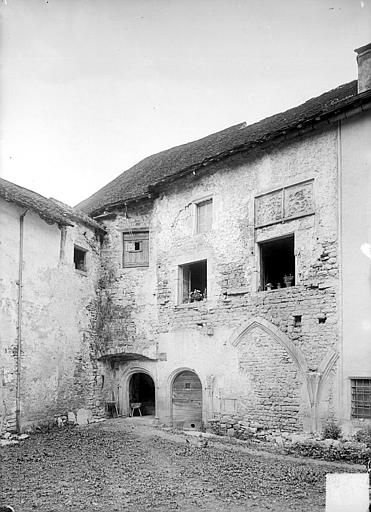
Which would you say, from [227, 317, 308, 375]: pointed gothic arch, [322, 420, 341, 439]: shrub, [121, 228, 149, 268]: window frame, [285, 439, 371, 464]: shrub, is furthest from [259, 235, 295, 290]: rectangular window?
[121, 228, 149, 268]: window frame

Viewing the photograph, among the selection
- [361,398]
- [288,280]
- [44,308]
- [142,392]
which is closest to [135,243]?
[44,308]

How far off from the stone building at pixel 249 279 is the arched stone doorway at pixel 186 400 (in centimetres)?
3

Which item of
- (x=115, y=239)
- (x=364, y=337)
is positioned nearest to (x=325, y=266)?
(x=364, y=337)

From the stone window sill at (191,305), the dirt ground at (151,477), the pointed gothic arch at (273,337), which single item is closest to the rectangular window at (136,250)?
the stone window sill at (191,305)

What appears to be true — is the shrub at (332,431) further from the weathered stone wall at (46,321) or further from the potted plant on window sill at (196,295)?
the weathered stone wall at (46,321)

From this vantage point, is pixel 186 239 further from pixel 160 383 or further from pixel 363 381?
pixel 363 381

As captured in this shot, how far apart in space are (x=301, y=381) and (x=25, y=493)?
649 cm

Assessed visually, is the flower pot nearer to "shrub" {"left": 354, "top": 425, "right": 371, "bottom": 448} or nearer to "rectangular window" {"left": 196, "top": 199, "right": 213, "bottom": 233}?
"rectangular window" {"left": 196, "top": 199, "right": 213, "bottom": 233}

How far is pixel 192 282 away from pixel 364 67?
7750mm

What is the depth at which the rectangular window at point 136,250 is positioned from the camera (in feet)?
55.6

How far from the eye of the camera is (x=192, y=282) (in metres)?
16.8

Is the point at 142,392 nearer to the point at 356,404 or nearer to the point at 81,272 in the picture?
the point at 81,272

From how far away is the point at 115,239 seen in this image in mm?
17344

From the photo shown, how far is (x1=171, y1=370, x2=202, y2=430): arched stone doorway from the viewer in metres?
14.9
